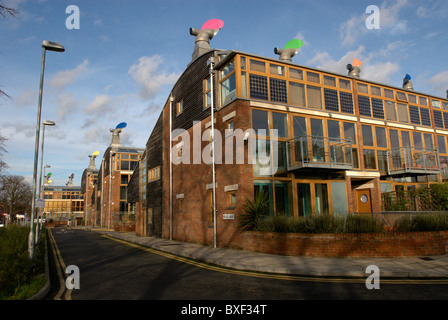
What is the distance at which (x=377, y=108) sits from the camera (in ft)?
65.9

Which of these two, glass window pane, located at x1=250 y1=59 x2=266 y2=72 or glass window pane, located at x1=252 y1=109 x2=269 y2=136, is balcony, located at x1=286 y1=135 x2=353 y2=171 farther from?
glass window pane, located at x1=250 y1=59 x2=266 y2=72

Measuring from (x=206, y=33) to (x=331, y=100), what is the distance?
30.4 feet

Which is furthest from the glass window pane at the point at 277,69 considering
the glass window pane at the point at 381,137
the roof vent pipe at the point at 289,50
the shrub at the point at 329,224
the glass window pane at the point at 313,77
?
the shrub at the point at 329,224

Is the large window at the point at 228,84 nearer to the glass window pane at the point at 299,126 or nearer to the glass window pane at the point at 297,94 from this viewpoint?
the glass window pane at the point at 297,94

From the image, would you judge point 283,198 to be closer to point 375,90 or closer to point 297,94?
point 297,94

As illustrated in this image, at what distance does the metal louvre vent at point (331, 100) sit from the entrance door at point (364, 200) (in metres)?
5.20

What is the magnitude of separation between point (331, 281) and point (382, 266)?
2256 mm

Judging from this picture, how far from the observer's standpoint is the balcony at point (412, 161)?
18.6 metres

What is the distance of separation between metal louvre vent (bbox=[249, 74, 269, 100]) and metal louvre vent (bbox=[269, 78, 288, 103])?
0.36m

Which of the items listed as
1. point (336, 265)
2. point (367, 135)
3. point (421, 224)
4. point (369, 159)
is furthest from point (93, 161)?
point (421, 224)

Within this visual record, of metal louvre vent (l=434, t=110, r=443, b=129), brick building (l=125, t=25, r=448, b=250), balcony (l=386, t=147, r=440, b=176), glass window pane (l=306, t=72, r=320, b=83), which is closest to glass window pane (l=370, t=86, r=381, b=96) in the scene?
brick building (l=125, t=25, r=448, b=250)

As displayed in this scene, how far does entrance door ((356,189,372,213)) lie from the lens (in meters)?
18.8
